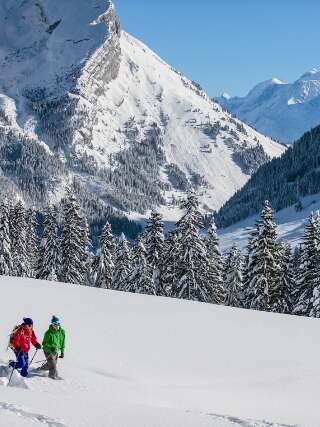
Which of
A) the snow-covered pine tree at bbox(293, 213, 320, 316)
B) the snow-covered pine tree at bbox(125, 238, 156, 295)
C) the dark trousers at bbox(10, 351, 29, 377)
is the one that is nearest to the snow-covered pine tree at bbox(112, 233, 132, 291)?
the snow-covered pine tree at bbox(125, 238, 156, 295)

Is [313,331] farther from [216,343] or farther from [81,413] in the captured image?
[81,413]

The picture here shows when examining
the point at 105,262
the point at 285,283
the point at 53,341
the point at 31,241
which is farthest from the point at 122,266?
the point at 53,341

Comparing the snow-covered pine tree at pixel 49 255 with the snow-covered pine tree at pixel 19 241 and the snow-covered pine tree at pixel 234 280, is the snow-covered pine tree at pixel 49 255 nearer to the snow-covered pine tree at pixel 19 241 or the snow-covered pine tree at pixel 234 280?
the snow-covered pine tree at pixel 19 241

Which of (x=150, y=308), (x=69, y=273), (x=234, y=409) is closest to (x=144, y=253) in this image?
(x=69, y=273)

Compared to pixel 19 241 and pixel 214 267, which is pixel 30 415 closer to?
pixel 214 267

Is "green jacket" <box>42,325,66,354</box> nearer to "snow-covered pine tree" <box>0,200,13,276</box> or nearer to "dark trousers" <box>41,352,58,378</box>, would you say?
"dark trousers" <box>41,352,58,378</box>

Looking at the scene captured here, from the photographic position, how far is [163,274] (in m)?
50.4

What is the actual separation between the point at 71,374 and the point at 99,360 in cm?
275

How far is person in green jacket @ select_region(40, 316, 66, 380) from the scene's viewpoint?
1606 centimetres

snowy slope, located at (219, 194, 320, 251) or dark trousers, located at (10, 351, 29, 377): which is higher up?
snowy slope, located at (219, 194, 320, 251)

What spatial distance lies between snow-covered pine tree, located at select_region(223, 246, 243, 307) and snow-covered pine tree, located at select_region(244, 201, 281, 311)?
38.0ft

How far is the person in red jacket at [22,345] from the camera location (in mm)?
15727

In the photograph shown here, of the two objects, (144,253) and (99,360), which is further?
(144,253)

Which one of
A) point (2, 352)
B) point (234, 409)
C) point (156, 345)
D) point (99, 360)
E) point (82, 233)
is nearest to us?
point (234, 409)
